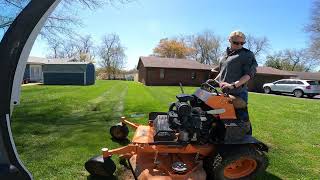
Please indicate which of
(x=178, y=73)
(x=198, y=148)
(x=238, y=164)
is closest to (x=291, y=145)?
(x=238, y=164)

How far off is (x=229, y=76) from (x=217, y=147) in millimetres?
1051

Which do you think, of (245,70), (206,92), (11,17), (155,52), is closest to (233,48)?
(245,70)

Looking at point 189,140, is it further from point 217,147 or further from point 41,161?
point 41,161

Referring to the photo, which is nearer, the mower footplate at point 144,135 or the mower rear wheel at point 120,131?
the mower footplate at point 144,135

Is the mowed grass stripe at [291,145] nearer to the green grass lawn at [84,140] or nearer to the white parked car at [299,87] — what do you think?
the green grass lawn at [84,140]

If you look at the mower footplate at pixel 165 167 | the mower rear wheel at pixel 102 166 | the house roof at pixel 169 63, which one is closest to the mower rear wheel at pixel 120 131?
the mower footplate at pixel 165 167

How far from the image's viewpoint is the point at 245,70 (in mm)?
4824

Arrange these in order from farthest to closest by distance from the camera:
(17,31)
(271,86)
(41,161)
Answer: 1. (271,86)
2. (41,161)
3. (17,31)

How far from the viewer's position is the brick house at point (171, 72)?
37.8 metres

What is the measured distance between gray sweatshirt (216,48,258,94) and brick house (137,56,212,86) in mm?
32113

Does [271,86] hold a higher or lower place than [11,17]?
lower

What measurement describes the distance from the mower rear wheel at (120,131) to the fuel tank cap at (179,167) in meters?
2.54

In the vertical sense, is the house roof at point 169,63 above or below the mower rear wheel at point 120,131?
above

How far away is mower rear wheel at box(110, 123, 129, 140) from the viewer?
6629 mm
